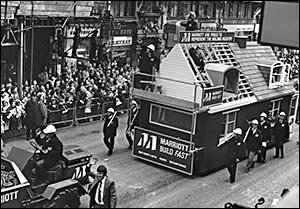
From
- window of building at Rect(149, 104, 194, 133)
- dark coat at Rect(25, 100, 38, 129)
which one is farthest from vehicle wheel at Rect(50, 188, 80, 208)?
window of building at Rect(149, 104, 194, 133)

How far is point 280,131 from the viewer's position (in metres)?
4.84

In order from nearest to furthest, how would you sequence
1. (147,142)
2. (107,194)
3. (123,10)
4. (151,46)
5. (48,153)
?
(107,194) < (48,153) < (147,142) < (123,10) < (151,46)

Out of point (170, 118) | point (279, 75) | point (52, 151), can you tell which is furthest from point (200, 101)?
point (52, 151)

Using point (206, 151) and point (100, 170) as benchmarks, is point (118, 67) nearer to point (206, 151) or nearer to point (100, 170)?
point (206, 151)

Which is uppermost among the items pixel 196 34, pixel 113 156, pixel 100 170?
pixel 196 34

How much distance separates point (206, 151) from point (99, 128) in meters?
1.09

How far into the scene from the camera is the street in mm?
3338

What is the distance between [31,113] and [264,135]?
1.92 metres

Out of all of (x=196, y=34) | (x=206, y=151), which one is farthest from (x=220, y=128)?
(x=196, y=34)

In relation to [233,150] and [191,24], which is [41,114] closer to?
[191,24]

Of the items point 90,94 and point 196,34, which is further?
point 90,94

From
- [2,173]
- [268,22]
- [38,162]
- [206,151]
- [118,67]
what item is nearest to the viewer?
[268,22]

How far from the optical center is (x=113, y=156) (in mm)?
4613

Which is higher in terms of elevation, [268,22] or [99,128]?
[268,22]
